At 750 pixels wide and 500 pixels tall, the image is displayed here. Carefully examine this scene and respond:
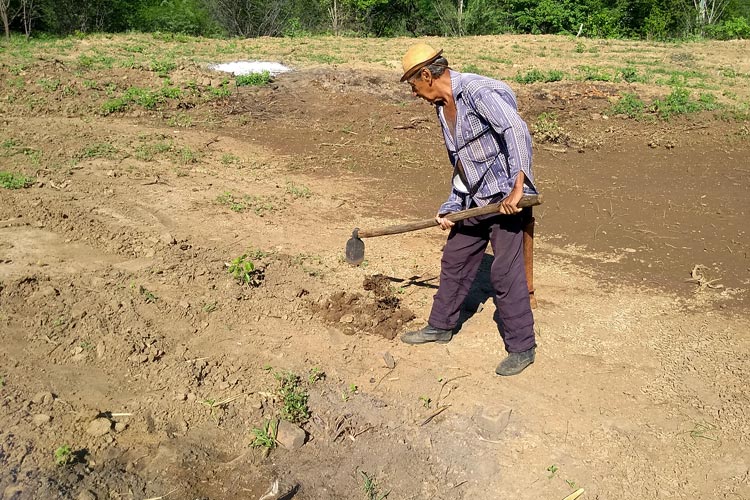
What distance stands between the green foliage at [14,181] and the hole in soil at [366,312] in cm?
343

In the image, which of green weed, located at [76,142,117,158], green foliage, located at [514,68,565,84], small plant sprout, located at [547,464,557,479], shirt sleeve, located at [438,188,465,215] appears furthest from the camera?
green foliage, located at [514,68,565,84]

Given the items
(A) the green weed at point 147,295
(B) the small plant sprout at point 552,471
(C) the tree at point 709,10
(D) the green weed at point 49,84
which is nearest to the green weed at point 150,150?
(D) the green weed at point 49,84

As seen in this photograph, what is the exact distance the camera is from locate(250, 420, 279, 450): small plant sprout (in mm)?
3209

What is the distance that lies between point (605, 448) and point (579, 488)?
32cm

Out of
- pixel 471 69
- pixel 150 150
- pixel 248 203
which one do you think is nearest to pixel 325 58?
pixel 471 69

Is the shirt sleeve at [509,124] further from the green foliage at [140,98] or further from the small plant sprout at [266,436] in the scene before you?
the green foliage at [140,98]

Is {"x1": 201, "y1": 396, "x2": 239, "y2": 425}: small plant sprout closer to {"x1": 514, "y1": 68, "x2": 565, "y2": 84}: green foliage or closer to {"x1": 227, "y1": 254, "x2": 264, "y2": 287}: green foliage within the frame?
{"x1": 227, "y1": 254, "x2": 264, "y2": 287}: green foliage

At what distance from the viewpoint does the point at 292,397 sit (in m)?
3.45

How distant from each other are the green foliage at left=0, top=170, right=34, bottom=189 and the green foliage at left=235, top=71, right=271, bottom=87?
4.69m

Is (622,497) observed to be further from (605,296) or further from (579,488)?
(605,296)

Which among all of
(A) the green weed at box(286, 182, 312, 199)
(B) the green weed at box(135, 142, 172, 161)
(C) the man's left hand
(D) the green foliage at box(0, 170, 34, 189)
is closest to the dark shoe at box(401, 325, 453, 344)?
(C) the man's left hand

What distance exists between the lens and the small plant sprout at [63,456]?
2930 mm

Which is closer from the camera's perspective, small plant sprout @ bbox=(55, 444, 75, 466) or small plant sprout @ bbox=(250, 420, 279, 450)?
small plant sprout @ bbox=(55, 444, 75, 466)

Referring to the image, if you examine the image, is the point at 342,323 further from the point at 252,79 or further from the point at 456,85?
the point at 252,79
